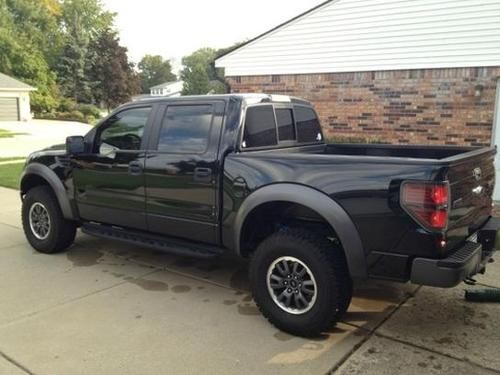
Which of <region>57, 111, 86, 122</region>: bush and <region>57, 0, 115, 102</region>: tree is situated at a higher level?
<region>57, 0, 115, 102</region>: tree

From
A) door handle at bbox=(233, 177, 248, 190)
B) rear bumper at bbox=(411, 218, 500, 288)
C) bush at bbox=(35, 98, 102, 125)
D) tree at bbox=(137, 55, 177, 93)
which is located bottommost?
rear bumper at bbox=(411, 218, 500, 288)

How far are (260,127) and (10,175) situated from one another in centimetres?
948

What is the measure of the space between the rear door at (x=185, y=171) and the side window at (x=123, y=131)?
0.79ft

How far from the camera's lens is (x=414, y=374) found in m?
3.02

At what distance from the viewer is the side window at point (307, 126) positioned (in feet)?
16.0

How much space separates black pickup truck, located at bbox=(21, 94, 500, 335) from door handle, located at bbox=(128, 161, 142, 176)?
0.01m

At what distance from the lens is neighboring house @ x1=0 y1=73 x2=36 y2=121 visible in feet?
123

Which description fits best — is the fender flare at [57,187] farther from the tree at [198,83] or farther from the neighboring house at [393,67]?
the tree at [198,83]

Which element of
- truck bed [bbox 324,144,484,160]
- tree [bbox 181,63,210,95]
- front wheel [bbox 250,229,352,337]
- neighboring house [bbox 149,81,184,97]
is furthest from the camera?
neighboring house [bbox 149,81,184,97]

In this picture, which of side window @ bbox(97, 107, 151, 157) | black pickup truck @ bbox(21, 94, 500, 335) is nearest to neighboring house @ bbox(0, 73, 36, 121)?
black pickup truck @ bbox(21, 94, 500, 335)

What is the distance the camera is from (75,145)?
16.2ft

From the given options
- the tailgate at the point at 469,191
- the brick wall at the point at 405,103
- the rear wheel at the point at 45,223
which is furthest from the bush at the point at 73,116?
the tailgate at the point at 469,191

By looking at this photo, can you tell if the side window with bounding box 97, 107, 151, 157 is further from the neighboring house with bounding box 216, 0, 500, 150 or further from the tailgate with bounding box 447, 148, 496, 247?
the neighboring house with bounding box 216, 0, 500, 150

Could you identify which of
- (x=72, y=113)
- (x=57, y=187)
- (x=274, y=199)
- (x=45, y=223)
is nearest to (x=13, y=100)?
(x=72, y=113)
